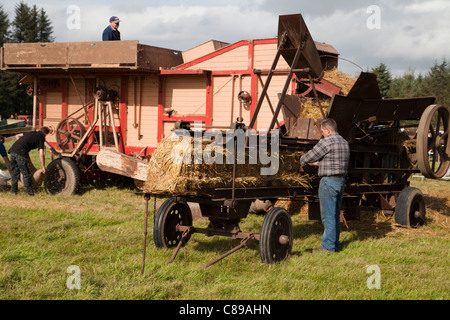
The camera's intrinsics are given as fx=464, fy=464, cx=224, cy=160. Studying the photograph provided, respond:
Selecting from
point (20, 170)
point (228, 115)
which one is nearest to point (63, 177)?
point (20, 170)

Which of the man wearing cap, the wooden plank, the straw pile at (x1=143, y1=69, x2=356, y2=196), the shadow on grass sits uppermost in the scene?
the man wearing cap

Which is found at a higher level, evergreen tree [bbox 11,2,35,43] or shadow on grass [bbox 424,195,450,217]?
evergreen tree [bbox 11,2,35,43]

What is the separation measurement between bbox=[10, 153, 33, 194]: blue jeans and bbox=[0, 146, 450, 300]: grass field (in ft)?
4.88

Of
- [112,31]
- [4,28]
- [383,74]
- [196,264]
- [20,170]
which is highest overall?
[4,28]

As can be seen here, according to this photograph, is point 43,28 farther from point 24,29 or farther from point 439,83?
point 439,83

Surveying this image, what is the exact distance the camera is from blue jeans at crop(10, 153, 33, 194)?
32.2 ft

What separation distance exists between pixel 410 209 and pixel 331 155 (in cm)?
289

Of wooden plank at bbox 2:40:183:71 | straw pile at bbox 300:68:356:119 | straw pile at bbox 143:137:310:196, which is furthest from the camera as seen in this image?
wooden plank at bbox 2:40:183:71

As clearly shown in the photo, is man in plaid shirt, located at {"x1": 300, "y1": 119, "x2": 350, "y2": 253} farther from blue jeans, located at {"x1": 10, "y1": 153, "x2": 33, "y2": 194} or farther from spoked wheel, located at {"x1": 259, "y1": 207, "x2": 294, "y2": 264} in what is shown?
blue jeans, located at {"x1": 10, "y1": 153, "x2": 33, "y2": 194}

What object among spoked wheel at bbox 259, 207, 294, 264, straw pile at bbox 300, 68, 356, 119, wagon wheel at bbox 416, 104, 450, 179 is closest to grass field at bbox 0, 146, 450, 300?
spoked wheel at bbox 259, 207, 294, 264

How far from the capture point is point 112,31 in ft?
36.0

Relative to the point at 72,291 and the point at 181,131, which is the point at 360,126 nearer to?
the point at 181,131
